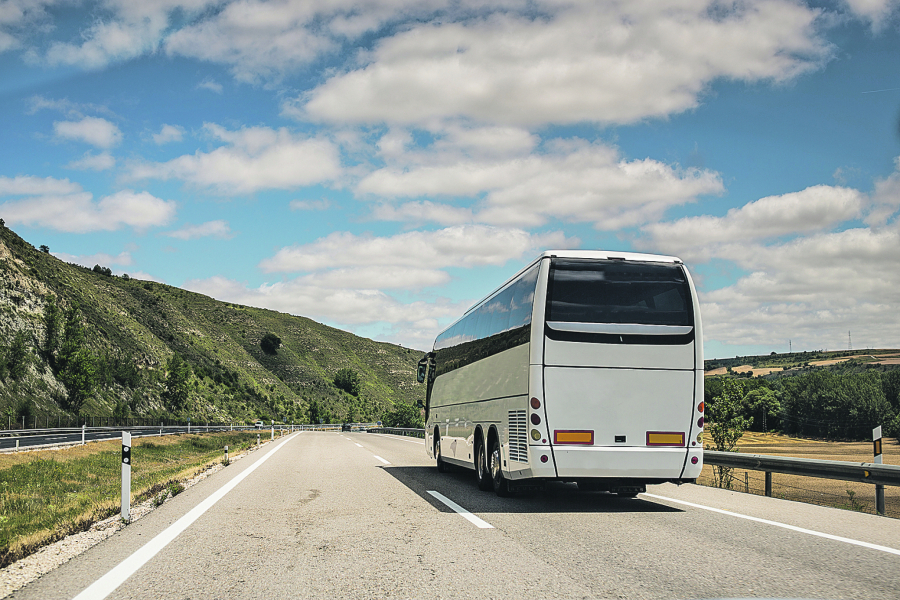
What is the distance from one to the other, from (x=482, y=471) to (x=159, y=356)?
8140cm

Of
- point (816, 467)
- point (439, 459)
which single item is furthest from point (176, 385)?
point (816, 467)

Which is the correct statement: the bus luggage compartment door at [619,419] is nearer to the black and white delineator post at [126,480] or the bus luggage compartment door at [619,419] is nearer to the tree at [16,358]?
the black and white delineator post at [126,480]

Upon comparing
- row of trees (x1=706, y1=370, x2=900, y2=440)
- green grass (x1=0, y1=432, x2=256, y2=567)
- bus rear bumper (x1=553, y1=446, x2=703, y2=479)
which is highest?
bus rear bumper (x1=553, y1=446, x2=703, y2=479)

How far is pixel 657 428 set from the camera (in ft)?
33.7

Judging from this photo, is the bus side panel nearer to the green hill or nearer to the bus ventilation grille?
the bus ventilation grille

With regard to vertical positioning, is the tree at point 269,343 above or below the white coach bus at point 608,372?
above

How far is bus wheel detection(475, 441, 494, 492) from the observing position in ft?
42.1

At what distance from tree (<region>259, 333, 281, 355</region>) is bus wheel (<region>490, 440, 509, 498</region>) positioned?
129146 millimetres

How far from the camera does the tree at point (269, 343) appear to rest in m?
137

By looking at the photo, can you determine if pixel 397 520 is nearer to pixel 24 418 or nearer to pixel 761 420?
pixel 24 418

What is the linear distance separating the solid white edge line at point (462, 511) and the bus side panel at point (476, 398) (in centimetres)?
111

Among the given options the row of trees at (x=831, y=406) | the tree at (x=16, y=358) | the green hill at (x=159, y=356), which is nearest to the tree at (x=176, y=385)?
the green hill at (x=159, y=356)

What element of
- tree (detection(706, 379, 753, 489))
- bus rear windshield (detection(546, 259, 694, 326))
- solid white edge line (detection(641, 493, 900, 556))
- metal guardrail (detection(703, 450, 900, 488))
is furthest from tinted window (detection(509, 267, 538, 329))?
tree (detection(706, 379, 753, 489))

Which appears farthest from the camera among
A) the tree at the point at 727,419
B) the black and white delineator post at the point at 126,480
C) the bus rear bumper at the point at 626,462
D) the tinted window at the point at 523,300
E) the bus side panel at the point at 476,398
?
the tree at the point at 727,419
